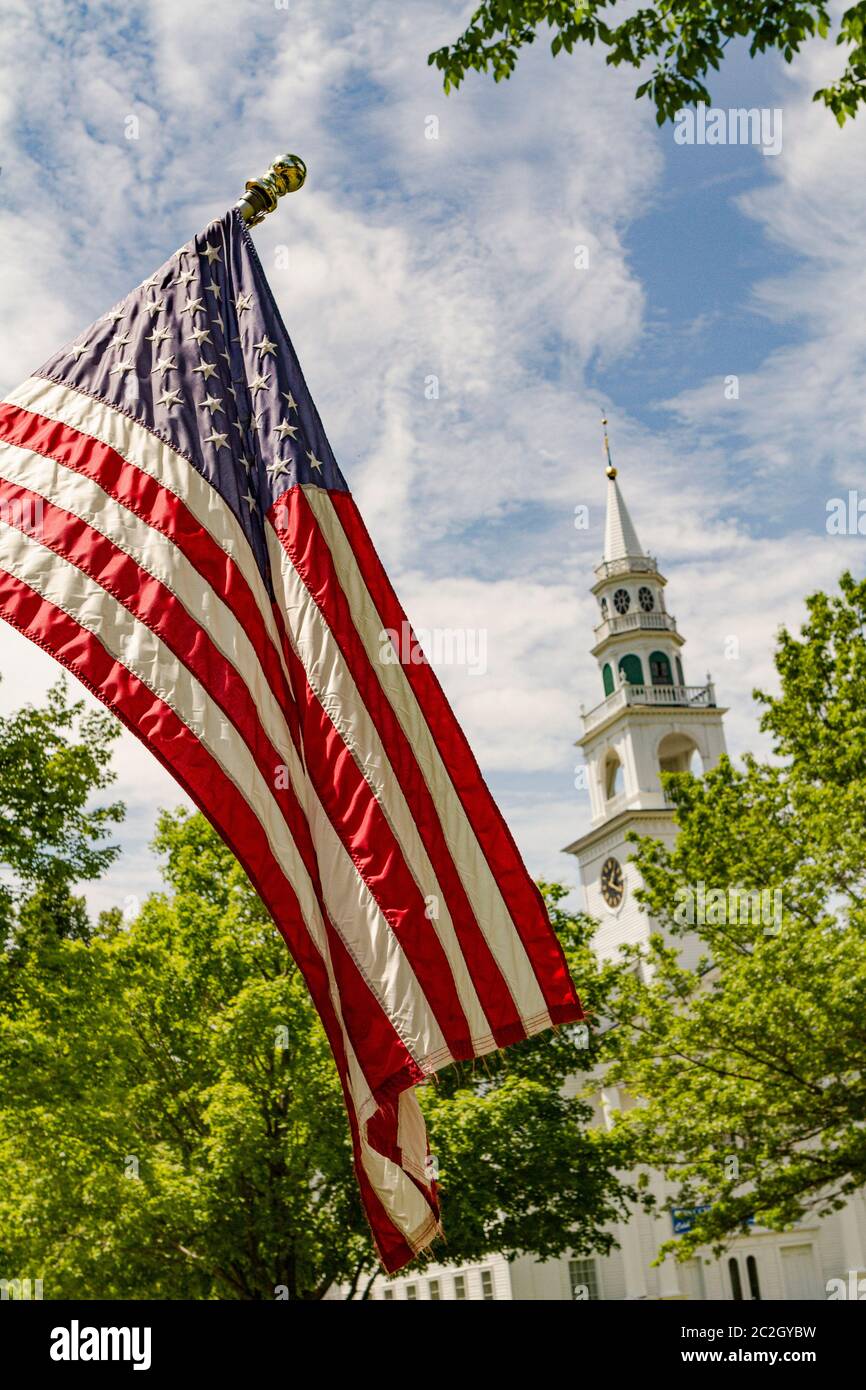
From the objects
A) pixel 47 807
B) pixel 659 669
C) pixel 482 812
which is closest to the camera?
pixel 482 812

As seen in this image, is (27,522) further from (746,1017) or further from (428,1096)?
(428,1096)

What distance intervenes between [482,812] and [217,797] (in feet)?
5.02

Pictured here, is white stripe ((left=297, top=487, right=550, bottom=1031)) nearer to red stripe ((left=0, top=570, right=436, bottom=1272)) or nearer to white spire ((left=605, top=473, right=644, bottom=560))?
red stripe ((left=0, top=570, right=436, bottom=1272))

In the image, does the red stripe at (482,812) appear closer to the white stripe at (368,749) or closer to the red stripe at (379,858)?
the white stripe at (368,749)

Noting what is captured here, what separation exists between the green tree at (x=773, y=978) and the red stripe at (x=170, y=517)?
49.7 feet

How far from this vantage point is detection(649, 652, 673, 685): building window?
6069 centimetres

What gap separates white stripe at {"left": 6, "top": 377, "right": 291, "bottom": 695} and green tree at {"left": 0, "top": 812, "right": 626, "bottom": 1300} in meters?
12.4

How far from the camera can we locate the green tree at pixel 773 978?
1983cm

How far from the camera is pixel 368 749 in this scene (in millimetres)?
6164

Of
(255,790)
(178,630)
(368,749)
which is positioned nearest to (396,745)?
(368,749)

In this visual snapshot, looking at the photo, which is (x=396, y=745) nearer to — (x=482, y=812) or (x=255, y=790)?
(x=482, y=812)

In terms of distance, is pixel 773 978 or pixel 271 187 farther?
pixel 773 978

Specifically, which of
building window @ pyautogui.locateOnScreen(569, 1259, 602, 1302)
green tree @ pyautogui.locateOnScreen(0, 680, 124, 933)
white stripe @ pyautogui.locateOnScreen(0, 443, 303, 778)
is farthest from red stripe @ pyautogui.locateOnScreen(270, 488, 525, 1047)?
building window @ pyautogui.locateOnScreen(569, 1259, 602, 1302)

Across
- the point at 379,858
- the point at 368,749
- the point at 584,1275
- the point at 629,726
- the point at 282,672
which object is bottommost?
the point at 584,1275
